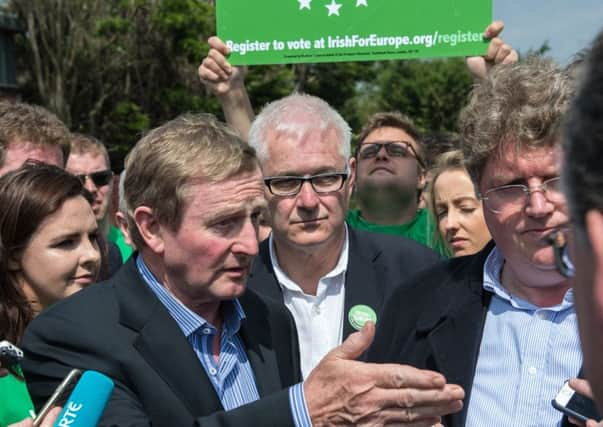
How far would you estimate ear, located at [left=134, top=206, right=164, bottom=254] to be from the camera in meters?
2.52

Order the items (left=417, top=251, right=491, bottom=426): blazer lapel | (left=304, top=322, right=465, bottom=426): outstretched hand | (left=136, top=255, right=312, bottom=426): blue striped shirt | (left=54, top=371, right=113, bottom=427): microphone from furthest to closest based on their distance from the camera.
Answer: (left=136, top=255, right=312, bottom=426): blue striped shirt → (left=417, top=251, right=491, bottom=426): blazer lapel → (left=304, top=322, right=465, bottom=426): outstretched hand → (left=54, top=371, right=113, bottom=427): microphone

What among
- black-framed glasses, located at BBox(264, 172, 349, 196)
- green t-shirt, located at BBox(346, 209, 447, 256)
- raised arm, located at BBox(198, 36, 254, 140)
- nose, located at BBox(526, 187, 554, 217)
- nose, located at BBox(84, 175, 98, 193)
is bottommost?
green t-shirt, located at BBox(346, 209, 447, 256)

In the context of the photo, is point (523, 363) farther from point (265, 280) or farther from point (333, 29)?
point (333, 29)

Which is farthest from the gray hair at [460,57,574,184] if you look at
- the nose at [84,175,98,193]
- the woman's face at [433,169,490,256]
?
the nose at [84,175,98,193]

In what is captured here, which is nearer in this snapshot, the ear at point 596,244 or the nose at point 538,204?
the ear at point 596,244

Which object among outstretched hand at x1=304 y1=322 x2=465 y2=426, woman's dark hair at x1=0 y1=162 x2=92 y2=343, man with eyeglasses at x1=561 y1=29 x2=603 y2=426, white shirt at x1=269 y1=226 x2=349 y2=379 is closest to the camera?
man with eyeglasses at x1=561 y1=29 x2=603 y2=426

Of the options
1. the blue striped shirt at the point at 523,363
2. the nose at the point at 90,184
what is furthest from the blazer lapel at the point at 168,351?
the nose at the point at 90,184

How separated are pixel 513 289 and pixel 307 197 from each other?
1.25 m

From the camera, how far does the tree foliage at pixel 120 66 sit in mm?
23078

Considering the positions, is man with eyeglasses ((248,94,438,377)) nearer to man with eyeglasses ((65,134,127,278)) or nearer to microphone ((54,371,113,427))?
microphone ((54,371,113,427))

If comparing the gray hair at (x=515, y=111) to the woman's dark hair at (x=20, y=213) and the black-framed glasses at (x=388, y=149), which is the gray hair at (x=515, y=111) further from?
the black-framed glasses at (x=388, y=149)

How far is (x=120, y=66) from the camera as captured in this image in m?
25.1

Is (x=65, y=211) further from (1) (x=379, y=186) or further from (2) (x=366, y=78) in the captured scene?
(2) (x=366, y=78)

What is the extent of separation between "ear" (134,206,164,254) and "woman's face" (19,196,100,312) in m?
0.85
